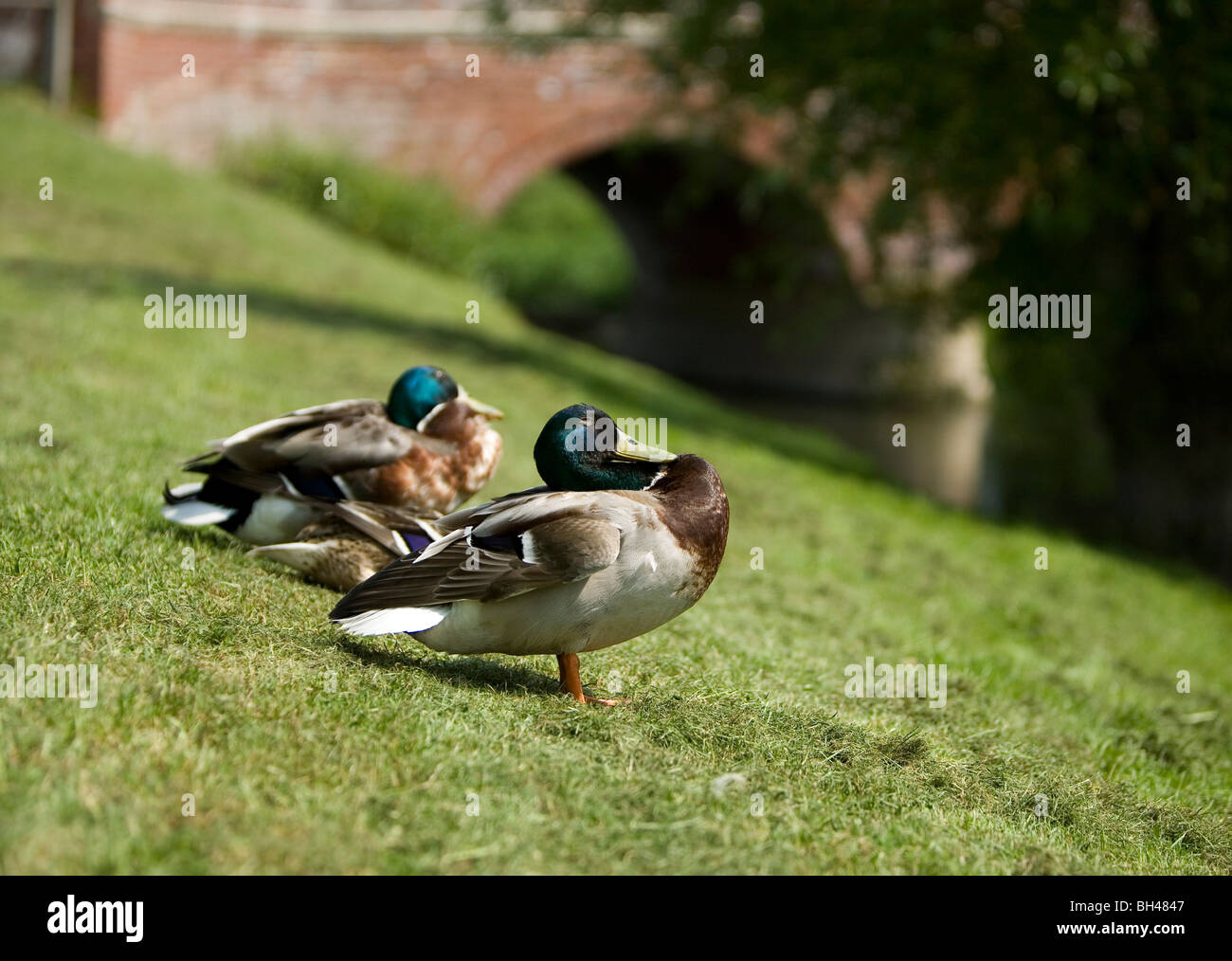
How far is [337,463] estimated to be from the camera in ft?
17.7

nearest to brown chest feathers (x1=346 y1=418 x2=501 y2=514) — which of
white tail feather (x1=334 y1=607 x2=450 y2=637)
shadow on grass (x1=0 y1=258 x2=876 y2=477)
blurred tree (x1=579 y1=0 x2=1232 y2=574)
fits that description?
white tail feather (x1=334 y1=607 x2=450 y2=637)

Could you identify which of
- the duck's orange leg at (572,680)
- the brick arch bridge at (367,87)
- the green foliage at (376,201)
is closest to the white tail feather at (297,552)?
the duck's orange leg at (572,680)

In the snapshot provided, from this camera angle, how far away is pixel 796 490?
11.9 meters

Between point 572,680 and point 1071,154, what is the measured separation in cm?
997

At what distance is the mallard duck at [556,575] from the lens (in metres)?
4.10

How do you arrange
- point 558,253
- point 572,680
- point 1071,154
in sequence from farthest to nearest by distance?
point 558,253, point 1071,154, point 572,680

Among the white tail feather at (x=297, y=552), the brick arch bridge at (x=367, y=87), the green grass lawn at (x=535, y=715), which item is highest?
the brick arch bridge at (x=367, y=87)

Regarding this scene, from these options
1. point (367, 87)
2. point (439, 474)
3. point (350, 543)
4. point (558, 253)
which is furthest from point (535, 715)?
point (558, 253)

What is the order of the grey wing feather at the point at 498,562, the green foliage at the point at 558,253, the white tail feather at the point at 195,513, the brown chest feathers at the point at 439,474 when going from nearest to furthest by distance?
1. the grey wing feather at the point at 498,562
2. the white tail feather at the point at 195,513
3. the brown chest feathers at the point at 439,474
4. the green foliage at the point at 558,253

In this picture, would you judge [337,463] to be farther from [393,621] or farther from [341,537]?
[393,621]

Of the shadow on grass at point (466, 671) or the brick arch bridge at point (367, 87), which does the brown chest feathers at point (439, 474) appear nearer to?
the shadow on grass at point (466, 671)

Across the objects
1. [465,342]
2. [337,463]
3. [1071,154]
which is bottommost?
[465,342]

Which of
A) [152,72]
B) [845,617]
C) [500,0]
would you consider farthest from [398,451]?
[152,72]
